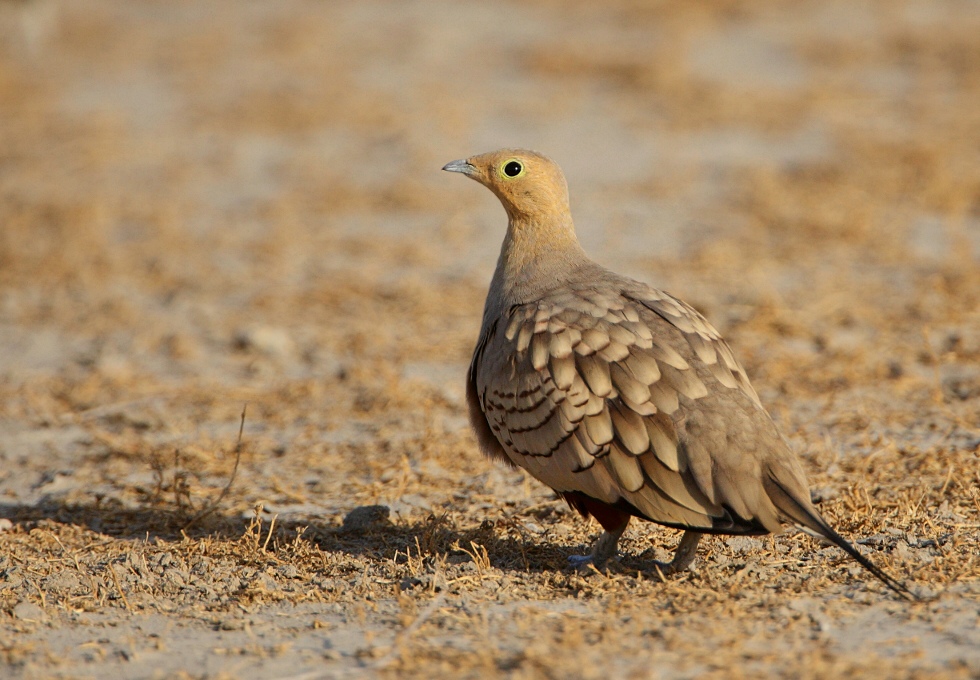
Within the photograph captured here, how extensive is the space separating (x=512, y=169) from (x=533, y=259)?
1.45 feet

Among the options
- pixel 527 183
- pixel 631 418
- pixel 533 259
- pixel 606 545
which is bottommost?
pixel 606 545

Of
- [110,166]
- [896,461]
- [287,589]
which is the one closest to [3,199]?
[110,166]

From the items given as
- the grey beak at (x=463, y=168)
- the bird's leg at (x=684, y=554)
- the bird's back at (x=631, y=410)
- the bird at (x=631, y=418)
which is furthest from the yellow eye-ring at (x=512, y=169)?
the bird's leg at (x=684, y=554)

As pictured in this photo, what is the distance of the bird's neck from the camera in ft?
15.6

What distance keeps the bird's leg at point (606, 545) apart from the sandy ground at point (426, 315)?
99 mm

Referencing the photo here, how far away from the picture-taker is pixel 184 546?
4586 mm

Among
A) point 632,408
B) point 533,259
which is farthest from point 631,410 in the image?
point 533,259

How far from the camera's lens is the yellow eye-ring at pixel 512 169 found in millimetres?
5023

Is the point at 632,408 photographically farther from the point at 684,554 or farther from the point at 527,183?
the point at 527,183

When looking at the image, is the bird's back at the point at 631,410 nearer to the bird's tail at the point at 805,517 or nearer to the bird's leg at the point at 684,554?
the bird's tail at the point at 805,517

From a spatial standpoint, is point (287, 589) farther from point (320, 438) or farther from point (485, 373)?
point (320, 438)

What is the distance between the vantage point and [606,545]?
13.8 feet

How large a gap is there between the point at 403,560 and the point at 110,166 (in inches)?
313

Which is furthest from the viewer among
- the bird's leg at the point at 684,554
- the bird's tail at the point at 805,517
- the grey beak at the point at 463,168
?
the grey beak at the point at 463,168
